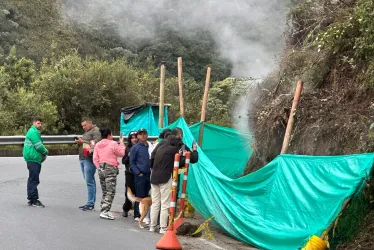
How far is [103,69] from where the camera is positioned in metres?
33.4

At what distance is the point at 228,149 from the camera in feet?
51.2

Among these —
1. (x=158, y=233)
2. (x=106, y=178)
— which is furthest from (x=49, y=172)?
(x=158, y=233)

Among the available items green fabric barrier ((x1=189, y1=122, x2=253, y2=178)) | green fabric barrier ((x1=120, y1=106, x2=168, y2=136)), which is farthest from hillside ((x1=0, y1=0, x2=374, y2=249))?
green fabric barrier ((x1=120, y1=106, x2=168, y2=136))

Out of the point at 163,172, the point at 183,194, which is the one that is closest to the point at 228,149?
the point at 163,172

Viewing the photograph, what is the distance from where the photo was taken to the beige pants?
10719 millimetres

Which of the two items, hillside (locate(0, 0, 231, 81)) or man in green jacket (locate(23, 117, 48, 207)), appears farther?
hillside (locate(0, 0, 231, 81))

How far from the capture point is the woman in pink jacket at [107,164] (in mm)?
11469

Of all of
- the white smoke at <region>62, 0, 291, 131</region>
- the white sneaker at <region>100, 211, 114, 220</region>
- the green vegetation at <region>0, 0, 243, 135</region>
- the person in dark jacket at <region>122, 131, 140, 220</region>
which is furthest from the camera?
the green vegetation at <region>0, 0, 243, 135</region>

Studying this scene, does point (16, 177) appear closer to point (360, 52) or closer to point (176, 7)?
point (360, 52)

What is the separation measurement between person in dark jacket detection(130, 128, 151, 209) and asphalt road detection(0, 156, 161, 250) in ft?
2.34

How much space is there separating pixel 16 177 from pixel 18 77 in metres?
20.9

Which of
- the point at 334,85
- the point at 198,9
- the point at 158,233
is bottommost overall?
the point at 158,233

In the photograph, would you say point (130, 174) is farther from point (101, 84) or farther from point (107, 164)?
point (101, 84)

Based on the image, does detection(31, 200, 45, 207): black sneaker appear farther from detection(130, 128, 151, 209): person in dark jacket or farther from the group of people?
detection(130, 128, 151, 209): person in dark jacket
